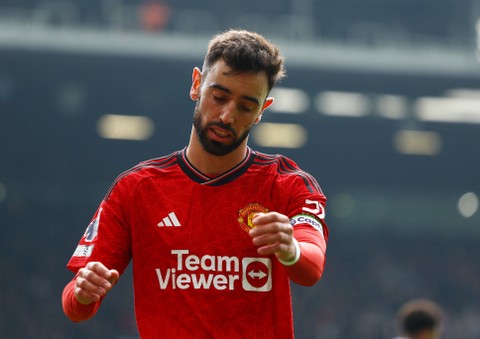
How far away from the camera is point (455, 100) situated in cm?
2867

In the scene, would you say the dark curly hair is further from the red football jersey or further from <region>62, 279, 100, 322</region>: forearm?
<region>62, 279, 100, 322</region>: forearm

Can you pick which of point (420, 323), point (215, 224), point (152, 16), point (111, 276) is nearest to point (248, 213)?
point (215, 224)

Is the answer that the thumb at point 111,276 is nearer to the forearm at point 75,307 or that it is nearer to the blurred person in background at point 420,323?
the forearm at point 75,307

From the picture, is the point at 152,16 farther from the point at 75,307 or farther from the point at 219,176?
the point at 75,307

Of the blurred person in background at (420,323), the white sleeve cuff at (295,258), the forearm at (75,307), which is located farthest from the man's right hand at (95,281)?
the blurred person in background at (420,323)

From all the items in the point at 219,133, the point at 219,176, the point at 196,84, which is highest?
the point at 196,84

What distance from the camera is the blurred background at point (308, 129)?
1009 inches

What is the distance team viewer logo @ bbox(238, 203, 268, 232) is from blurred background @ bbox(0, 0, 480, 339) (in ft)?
67.0

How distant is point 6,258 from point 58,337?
3.91 m

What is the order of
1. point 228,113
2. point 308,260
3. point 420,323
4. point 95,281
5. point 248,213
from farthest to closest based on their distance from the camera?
point 420,323
point 248,213
point 228,113
point 308,260
point 95,281

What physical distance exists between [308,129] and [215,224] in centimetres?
2592

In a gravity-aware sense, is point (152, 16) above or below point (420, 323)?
above

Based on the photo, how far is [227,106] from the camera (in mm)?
2955

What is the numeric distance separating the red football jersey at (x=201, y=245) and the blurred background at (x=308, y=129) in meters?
20.3
